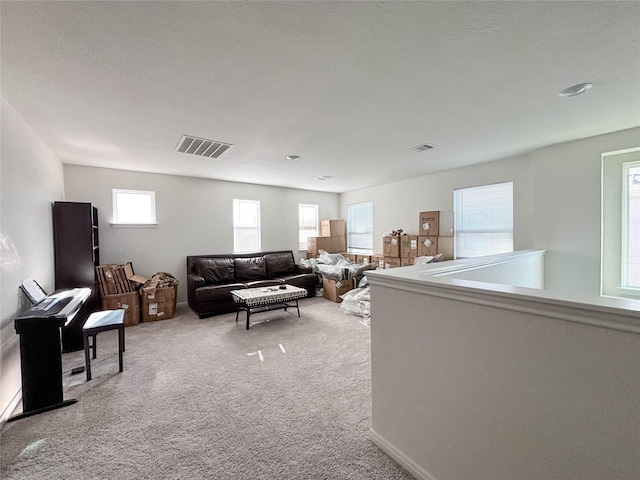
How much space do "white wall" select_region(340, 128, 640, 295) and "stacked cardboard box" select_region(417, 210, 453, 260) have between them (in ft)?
2.52

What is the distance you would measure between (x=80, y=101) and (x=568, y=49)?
365 centimetres

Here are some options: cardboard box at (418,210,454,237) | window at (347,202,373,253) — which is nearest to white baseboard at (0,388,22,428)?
cardboard box at (418,210,454,237)

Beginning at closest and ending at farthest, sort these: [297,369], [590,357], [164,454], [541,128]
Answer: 1. [590,357]
2. [164,454]
3. [297,369]
4. [541,128]

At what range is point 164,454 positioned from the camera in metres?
1.60

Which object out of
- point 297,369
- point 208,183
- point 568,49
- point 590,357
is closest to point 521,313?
point 590,357

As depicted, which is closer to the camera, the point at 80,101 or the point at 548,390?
the point at 548,390

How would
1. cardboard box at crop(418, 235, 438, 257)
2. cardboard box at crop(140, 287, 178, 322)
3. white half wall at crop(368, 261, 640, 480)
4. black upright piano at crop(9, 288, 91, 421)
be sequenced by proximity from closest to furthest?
white half wall at crop(368, 261, 640, 480) → black upright piano at crop(9, 288, 91, 421) → cardboard box at crop(140, 287, 178, 322) → cardboard box at crop(418, 235, 438, 257)

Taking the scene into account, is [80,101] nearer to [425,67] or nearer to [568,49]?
[425,67]

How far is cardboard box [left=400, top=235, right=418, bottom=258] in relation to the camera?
5203 mm

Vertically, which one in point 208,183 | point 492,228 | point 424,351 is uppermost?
point 208,183

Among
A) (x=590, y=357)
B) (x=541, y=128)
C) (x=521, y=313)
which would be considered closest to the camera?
(x=590, y=357)

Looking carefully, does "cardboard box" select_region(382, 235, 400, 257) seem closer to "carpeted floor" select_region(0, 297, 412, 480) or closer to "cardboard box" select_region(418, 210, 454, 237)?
"cardboard box" select_region(418, 210, 454, 237)

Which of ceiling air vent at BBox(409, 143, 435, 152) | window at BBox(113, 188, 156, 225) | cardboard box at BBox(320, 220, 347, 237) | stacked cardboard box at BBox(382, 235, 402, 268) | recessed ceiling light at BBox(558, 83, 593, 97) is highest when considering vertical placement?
ceiling air vent at BBox(409, 143, 435, 152)

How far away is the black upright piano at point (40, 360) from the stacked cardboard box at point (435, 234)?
5.14 m
